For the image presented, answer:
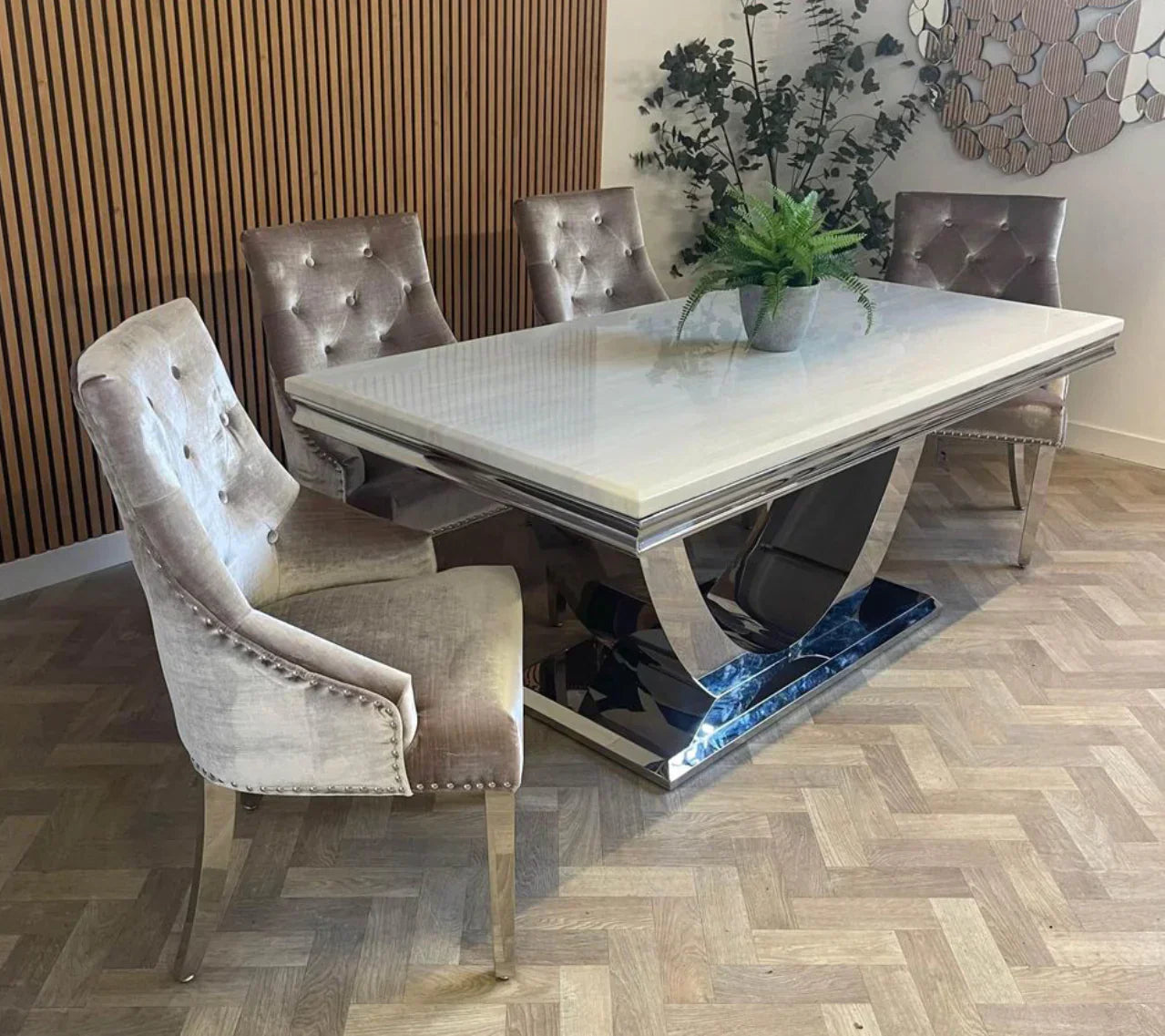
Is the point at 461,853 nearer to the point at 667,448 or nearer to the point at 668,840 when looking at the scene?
the point at 668,840

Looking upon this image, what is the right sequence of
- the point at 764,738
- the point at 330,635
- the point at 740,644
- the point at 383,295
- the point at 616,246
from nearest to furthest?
the point at 330,635
the point at 764,738
the point at 740,644
the point at 383,295
the point at 616,246

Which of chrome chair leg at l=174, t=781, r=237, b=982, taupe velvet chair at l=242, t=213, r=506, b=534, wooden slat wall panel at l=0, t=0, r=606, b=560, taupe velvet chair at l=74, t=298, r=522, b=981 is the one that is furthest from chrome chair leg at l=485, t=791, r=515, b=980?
wooden slat wall panel at l=0, t=0, r=606, b=560

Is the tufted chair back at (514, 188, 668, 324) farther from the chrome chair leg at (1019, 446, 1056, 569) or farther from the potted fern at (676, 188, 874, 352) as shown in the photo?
the chrome chair leg at (1019, 446, 1056, 569)

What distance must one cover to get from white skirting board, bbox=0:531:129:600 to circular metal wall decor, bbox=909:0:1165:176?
3.58 metres

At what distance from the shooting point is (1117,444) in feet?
14.9

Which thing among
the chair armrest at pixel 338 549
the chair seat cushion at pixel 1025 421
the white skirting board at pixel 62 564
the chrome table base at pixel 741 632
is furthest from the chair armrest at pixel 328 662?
the chair seat cushion at pixel 1025 421

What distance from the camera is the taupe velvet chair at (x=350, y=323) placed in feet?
9.05

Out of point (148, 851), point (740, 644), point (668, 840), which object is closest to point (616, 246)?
point (740, 644)

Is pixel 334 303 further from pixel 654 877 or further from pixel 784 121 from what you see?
pixel 784 121

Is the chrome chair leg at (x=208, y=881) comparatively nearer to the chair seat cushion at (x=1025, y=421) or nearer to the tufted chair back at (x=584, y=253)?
the tufted chair back at (x=584, y=253)

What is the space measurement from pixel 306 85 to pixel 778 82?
218 centimetres

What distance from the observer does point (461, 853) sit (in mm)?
2176

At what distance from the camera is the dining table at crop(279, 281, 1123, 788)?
1.95 meters

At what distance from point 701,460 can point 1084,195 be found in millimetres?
3271
